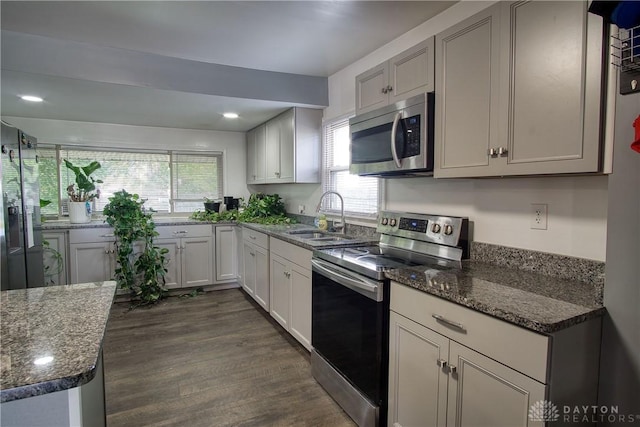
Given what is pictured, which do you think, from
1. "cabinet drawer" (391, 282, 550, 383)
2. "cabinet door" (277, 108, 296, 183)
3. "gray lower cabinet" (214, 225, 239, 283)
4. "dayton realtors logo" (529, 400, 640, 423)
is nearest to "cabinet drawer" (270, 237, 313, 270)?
"cabinet door" (277, 108, 296, 183)

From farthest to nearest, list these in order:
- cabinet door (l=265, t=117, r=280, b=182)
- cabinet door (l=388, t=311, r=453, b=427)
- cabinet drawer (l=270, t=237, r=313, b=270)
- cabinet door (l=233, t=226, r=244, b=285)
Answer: cabinet door (l=233, t=226, r=244, b=285) → cabinet door (l=265, t=117, r=280, b=182) → cabinet drawer (l=270, t=237, r=313, b=270) → cabinet door (l=388, t=311, r=453, b=427)

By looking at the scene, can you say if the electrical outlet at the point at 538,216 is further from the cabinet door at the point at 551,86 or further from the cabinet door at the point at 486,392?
the cabinet door at the point at 486,392

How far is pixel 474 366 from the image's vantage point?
4.13ft

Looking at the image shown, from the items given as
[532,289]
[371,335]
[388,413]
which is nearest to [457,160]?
[532,289]

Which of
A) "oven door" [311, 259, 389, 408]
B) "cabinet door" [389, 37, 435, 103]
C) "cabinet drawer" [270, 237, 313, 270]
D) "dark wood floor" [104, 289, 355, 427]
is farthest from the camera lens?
"cabinet drawer" [270, 237, 313, 270]

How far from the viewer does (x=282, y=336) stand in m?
3.00

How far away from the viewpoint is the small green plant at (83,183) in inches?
151

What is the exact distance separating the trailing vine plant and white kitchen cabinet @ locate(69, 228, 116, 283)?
83mm

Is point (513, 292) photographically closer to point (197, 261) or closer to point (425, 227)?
point (425, 227)

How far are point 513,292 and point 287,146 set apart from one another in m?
2.66

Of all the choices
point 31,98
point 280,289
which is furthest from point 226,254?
point 31,98

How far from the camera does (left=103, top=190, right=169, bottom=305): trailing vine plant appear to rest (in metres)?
3.75

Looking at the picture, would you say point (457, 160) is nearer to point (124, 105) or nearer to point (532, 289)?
point (532, 289)

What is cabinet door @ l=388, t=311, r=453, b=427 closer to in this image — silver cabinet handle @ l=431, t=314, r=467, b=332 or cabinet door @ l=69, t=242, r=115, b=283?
silver cabinet handle @ l=431, t=314, r=467, b=332
